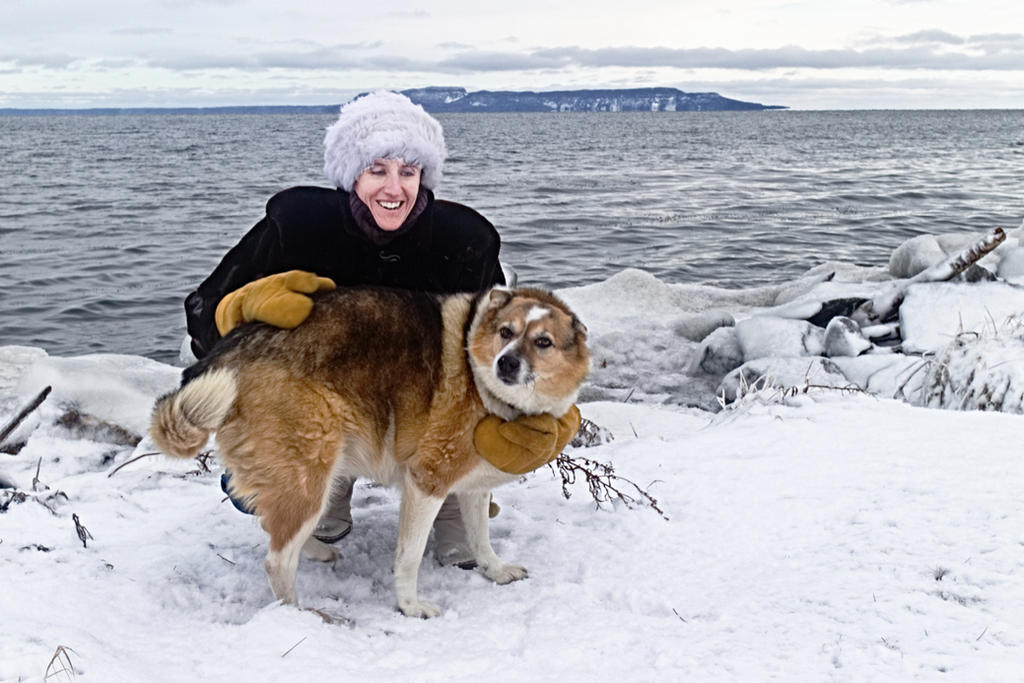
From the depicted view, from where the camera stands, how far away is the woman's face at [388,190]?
13.2ft

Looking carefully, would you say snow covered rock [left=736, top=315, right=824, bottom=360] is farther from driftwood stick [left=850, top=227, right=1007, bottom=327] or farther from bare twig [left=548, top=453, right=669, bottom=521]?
bare twig [left=548, top=453, right=669, bottom=521]

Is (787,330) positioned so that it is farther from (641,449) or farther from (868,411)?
(641,449)

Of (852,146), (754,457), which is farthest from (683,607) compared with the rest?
(852,146)

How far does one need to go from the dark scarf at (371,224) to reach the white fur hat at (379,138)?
11 centimetres

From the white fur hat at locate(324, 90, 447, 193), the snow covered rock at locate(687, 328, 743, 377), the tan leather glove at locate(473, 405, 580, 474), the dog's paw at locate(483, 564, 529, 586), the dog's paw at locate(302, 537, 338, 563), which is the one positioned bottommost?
the snow covered rock at locate(687, 328, 743, 377)

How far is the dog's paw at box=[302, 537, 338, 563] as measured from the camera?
3781 mm

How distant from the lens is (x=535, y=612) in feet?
10.7

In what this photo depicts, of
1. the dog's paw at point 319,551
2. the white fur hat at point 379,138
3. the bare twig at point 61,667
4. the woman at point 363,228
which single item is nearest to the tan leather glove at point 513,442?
the woman at point 363,228

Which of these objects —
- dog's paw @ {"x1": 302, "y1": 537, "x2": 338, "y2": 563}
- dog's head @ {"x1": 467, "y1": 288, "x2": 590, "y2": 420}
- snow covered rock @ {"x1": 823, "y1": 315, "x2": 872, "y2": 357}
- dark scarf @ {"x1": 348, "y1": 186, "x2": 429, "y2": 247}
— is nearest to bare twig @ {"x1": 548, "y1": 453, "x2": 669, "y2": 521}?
dog's head @ {"x1": 467, "y1": 288, "x2": 590, "y2": 420}

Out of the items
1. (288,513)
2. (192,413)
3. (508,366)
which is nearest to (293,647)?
(288,513)

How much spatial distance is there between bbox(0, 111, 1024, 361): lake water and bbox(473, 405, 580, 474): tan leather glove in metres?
7.80

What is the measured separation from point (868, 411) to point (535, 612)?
2.85 m

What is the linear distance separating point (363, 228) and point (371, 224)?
5 centimetres

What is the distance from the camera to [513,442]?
3.34 m
